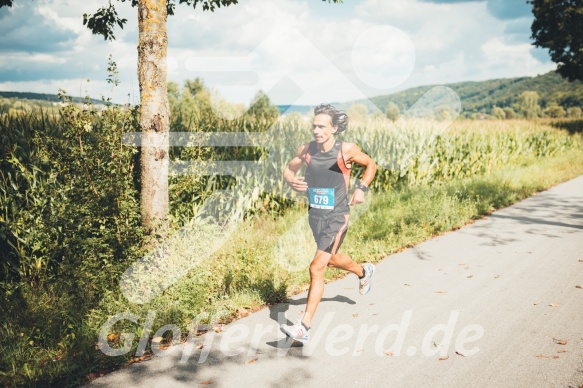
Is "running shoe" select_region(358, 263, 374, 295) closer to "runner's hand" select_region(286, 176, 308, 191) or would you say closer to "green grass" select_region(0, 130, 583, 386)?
"green grass" select_region(0, 130, 583, 386)

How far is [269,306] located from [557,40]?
3904cm

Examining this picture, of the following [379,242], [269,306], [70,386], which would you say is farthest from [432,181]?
[70,386]

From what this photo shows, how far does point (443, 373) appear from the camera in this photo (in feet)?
11.1

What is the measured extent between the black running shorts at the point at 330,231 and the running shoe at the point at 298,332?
2.51 ft

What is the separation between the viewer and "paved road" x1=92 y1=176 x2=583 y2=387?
336 cm

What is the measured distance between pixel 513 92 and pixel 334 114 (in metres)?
149

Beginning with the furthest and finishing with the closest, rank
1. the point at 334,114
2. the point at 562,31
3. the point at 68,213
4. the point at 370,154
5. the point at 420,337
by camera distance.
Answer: the point at 562,31, the point at 370,154, the point at 68,213, the point at 334,114, the point at 420,337

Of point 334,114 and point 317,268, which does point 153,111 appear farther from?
point 317,268

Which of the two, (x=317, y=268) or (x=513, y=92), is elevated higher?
(x=513, y=92)

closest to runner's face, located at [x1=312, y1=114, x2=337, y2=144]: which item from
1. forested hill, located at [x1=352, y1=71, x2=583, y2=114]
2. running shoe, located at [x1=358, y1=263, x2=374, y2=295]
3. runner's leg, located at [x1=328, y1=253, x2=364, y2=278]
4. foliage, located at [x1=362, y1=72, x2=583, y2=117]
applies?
runner's leg, located at [x1=328, y1=253, x2=364, y2=278]

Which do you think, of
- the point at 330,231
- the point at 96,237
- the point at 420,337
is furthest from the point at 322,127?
the point at 96,237

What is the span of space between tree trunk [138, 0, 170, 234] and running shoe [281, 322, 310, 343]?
223 centimetres

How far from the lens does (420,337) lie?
402 centimetres

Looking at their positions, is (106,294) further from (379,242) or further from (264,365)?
(379,242)
